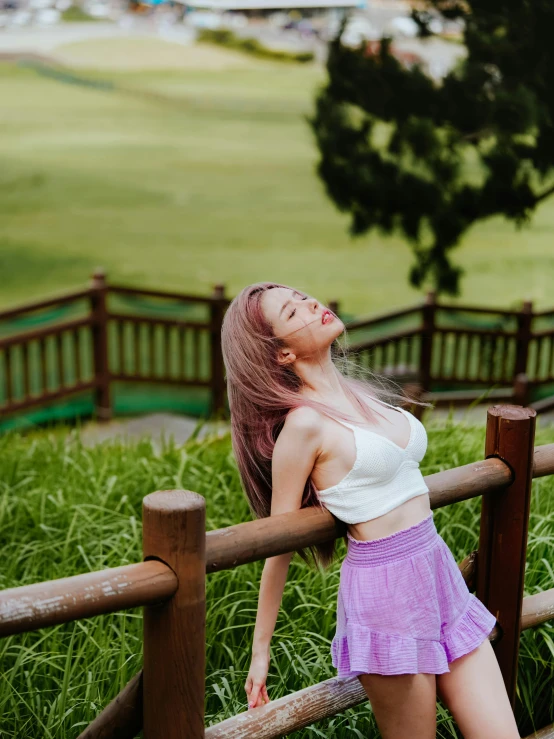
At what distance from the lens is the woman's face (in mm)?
1620

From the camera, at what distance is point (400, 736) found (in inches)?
62.0

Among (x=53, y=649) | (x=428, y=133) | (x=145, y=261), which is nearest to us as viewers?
(x=53, y=649)

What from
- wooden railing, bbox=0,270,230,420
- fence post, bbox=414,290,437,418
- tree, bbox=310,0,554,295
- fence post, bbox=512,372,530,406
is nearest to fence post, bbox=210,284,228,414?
wooden railing, bbox=0,270,230,420

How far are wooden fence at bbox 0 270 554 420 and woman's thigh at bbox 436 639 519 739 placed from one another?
14.5 ft

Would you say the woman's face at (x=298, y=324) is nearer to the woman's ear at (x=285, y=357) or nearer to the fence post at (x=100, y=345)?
the woman's ear at (x=285, y=357)

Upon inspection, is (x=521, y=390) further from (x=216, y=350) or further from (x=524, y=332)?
(x=216, y=350)

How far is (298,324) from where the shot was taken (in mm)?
1617

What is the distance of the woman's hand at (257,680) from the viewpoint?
157 centimetres

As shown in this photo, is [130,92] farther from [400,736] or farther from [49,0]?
[400,736]

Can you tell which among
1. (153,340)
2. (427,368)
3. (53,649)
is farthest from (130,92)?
(53,649)

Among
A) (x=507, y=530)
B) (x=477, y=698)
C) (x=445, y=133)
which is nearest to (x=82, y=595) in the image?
(x=477, y=698)

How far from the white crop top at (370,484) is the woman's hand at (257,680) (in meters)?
0.27

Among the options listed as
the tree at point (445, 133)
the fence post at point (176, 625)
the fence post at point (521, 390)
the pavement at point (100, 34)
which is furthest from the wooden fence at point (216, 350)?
the fence post at point (176, 625)

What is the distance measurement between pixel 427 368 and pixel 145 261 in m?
2.09
